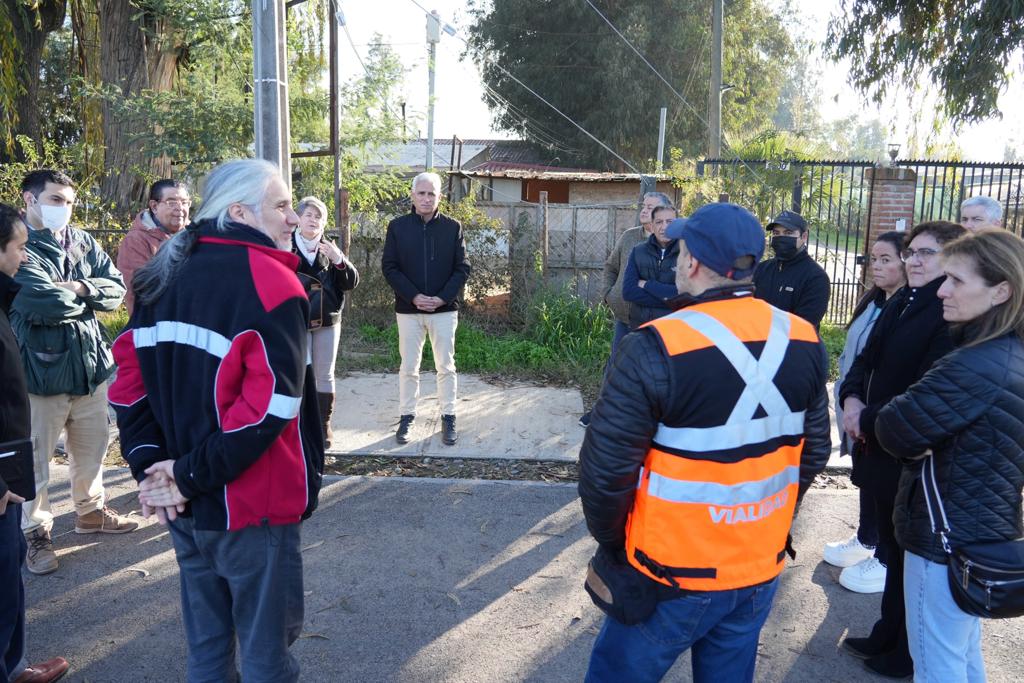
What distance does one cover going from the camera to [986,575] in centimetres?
251

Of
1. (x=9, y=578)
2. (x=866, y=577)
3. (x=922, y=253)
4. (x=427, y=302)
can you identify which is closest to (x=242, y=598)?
(x=9, y=578)

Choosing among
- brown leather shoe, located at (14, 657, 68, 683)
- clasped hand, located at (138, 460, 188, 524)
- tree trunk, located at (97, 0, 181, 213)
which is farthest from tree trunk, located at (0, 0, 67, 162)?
clasped hand, located at (138, 460, 188, 524)

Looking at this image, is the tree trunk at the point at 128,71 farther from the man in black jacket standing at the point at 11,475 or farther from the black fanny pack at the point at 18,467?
the black fanny pack at the point at 18,467

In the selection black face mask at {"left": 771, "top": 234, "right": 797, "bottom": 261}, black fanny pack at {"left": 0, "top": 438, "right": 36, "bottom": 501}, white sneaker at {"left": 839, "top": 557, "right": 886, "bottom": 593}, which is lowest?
white sneaker at {"left": 839, "top": 557, "right": 886, "bottom": 593}

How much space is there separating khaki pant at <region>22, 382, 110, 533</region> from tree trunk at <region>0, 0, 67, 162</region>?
1010 centimetres

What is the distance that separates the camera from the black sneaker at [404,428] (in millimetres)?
6148

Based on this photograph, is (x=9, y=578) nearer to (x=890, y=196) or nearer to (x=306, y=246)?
→ (x=306, y=246)

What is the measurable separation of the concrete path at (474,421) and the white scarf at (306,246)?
4.94 feet

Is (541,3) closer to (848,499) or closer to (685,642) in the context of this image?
(848,499)

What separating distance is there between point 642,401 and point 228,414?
119 cm

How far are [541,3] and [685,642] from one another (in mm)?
30273

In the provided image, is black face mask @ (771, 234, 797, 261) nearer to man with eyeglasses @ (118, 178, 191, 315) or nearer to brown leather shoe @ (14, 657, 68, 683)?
man with eyeglasses @ (118, 178, 191, 315)

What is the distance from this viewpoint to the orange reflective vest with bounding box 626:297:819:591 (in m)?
2.13

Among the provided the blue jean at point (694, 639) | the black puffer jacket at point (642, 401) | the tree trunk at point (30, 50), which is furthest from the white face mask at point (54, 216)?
the tree trunk at point (30, 50)
